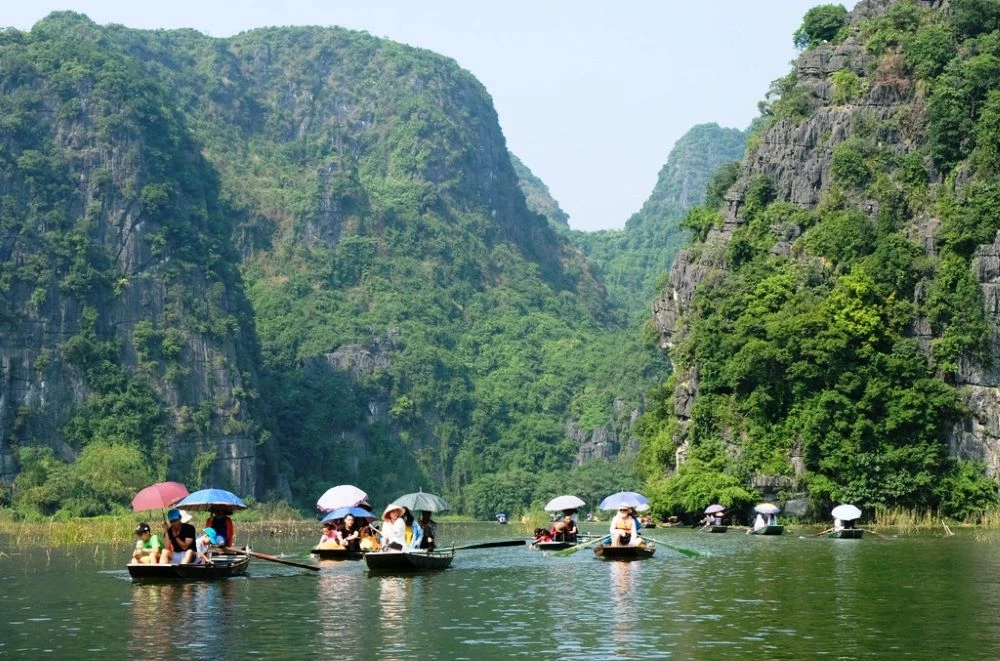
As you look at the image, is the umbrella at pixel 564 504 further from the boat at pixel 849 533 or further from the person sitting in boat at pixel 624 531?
the boat at pixel 849 533

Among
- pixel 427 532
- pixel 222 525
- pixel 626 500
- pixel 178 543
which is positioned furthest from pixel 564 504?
pixel 178 543

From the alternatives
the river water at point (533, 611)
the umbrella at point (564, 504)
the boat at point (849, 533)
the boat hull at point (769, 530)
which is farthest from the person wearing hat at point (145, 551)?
the boat hull at point (769, 530)

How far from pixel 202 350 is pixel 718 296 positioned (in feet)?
186

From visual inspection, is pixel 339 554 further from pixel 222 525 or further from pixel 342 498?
pixel 222 525

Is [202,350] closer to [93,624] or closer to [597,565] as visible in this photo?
[597,565]

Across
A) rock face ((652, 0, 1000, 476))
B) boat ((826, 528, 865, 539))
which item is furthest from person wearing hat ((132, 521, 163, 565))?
rock face ((652, 0, 1000, 476))

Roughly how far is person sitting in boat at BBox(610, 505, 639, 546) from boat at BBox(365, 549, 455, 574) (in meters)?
5.90

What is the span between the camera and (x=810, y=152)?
8575 centimetres

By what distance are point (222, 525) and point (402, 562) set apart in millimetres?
5355

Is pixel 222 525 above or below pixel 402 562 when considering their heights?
above

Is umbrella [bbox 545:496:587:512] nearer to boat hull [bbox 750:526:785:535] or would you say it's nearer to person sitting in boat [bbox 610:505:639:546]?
person sitting in boat [bbox 610:505:639:546]

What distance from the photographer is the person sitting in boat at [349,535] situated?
4509cm

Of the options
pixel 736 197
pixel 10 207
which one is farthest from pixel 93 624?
pixel 10 207

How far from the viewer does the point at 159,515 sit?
95688 mm
